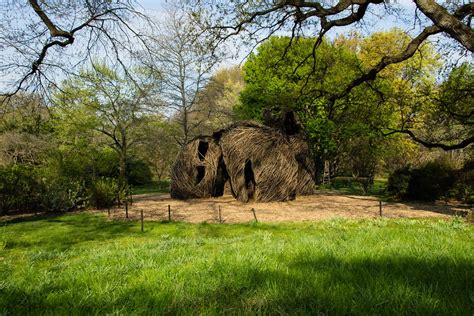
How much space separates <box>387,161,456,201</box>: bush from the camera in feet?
54.2

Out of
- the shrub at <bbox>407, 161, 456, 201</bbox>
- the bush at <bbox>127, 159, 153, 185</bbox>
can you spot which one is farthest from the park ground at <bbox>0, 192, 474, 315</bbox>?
the bush at <bbox>127, 159, 153, 185</bbox>

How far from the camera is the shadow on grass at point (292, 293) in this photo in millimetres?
2348

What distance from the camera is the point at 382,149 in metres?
23.0

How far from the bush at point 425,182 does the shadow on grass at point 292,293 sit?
15523 millimetres

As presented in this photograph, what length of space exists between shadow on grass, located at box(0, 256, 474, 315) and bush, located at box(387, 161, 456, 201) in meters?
15.5

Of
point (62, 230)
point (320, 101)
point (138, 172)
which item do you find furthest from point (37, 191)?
point (320, 101)

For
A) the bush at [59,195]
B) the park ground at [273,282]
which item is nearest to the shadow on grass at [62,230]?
the bush at [59,195]

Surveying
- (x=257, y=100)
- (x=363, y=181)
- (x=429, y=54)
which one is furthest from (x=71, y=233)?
(x=429, y=54)

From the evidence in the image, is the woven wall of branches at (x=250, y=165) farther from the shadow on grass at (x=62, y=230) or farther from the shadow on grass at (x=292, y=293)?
the shadow on grass at (x=292, y=293)

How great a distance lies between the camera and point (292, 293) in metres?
2.61

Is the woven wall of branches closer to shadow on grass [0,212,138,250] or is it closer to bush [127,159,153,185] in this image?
shadow on grass [0,212,138,250]

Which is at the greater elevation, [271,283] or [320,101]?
[320,101]

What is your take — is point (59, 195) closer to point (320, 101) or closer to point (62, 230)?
point (62, 230)

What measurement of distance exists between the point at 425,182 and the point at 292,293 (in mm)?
17246
